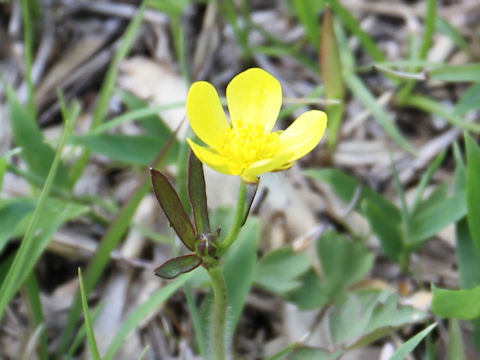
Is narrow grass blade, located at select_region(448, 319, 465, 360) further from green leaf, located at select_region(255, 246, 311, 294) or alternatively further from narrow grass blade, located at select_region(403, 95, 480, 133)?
narrow grass blade, located at select_region(403, 95, 480, 133)

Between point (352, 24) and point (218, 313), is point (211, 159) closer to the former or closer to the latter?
point (218, 313)

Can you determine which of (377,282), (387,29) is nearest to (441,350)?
(377,282)

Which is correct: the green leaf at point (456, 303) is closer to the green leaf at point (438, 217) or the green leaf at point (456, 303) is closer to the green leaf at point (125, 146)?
the green leaf at point (438, 217)

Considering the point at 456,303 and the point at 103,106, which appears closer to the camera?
the point at 456,303

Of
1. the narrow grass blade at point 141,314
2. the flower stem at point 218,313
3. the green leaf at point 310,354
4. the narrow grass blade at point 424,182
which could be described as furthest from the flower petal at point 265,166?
the narrow grass blade at point 424,182

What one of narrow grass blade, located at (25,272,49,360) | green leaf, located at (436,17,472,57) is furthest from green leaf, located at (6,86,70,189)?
green leaf, located at (436,17,472,57)

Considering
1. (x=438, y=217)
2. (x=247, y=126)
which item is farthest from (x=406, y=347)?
(x=247, y=126)
